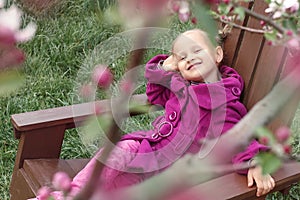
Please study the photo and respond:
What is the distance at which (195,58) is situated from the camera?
2.26 metres

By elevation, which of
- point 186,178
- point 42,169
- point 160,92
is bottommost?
point 42,169

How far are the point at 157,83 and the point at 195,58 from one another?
0.78ft

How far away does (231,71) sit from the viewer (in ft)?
7.82

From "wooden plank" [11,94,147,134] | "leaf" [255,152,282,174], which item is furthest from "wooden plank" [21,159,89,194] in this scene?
"leaf" [255,152,282,174]

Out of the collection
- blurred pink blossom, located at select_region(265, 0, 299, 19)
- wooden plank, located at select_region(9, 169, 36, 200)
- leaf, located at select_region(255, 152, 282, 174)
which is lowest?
wooden plank, located at select_region(9, 169, 36, 200)

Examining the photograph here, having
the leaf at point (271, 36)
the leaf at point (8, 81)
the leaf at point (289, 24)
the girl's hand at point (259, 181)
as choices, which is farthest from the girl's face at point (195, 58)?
the leaf at point (8, 81)

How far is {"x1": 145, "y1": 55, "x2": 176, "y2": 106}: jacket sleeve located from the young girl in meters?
0.01

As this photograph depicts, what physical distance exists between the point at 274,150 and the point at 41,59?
9.73ft

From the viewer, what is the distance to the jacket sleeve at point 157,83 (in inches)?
95.0

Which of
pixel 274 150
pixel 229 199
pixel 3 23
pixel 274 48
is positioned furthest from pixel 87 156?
pixel 3 23

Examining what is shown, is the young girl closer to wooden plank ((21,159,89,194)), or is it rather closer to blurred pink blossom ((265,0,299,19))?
wooden plank ((21,159,89,194))

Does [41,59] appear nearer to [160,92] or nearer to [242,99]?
[160,92]

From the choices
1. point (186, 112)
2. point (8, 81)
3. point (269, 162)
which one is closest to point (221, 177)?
point (186, 112)

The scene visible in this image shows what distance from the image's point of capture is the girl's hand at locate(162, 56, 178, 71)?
238cm
